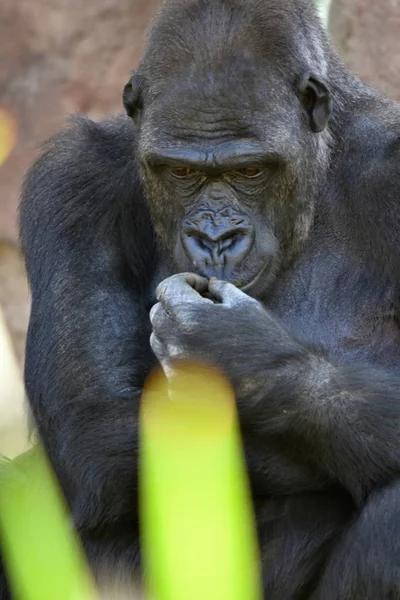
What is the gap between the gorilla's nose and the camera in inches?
186

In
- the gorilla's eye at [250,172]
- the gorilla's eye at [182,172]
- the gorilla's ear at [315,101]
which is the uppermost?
the gorilla's ear at [315,101]

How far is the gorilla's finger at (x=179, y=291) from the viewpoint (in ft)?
15.0

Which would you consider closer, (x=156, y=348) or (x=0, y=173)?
(x=156, y=348)

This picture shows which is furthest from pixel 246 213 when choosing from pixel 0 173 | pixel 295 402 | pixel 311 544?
pixel 0 173

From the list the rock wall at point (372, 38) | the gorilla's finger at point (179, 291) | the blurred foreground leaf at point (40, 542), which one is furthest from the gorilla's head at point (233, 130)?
the rock wall at point (372, 38)

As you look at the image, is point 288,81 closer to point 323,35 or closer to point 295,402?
point 323,35

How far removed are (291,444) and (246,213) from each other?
865 mm

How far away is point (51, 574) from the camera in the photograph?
193 inches

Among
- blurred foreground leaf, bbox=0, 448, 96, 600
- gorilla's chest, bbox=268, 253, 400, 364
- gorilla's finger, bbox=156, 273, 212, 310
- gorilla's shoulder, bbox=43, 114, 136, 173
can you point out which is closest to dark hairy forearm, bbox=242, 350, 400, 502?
gorilla's finger, bbox=156, 273, 212, 310

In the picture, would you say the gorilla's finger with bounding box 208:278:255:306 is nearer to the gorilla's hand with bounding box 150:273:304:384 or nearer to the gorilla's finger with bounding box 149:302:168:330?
the gorilla's hand with bounding box 150:273:304:384

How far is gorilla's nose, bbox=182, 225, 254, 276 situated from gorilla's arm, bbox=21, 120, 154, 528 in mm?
450

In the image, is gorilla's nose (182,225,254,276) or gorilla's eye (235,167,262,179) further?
gorilla's eye (235,167,262,179)

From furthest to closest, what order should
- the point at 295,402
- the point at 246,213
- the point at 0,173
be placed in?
1. the point at 0,173
2. the point at 246,213
3. the point at 295,402

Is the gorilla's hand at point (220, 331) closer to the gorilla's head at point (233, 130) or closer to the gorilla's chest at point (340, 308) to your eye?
the gorilla's head at point (233, 130)
